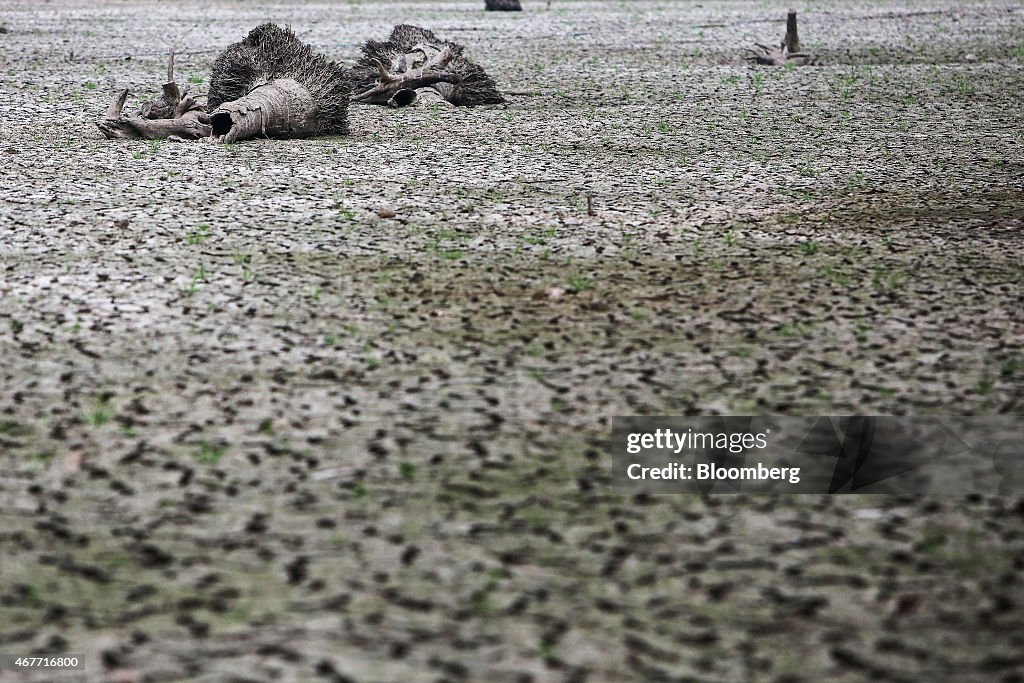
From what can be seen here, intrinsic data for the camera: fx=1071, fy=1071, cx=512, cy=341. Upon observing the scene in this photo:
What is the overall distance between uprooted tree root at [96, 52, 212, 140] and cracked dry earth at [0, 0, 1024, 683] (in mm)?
533

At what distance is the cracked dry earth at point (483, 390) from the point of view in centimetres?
360

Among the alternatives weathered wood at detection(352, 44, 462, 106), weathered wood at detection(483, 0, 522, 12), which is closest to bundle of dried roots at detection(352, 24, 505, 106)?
weathered wood at detection(352, 44, 462, 106)

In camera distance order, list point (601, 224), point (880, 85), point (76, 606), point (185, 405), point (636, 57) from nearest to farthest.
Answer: point (76, 606)
point (185, 405)
point (601, 224)
point (880, 85)
point (636, 57)

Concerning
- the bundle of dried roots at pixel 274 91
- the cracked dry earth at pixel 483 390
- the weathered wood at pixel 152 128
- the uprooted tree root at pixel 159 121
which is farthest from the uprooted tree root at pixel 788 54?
the weathered wood at pixel 152 128

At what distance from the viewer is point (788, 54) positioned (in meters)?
22.0

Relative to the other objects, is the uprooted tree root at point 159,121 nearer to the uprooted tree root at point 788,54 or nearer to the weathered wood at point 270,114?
the weathered wood at point 270,114

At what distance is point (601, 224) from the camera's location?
9.40 metres

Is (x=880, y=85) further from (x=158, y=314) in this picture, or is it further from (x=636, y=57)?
(x=158, y=314)

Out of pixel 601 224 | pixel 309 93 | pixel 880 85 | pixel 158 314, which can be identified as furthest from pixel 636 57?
pixel 158 314

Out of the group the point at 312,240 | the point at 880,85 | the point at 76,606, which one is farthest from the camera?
the point at 880,85

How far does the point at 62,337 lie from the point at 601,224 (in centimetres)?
464

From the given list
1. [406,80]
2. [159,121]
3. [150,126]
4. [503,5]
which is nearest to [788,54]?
[406,80]

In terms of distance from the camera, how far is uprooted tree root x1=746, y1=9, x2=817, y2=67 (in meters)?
21.6

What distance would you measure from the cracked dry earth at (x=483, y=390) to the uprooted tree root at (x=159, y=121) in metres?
0.53
